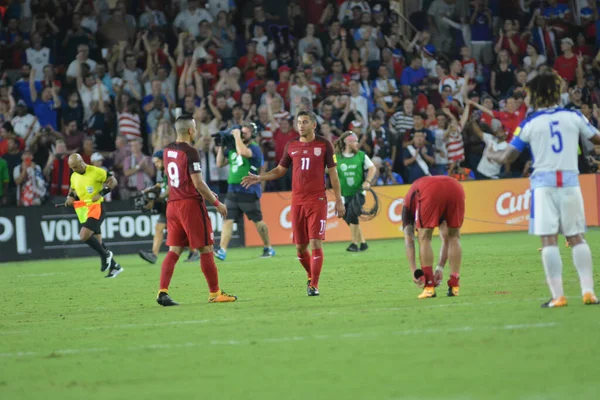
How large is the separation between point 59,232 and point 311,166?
40.8ft

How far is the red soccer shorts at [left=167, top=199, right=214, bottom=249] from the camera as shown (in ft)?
39.7

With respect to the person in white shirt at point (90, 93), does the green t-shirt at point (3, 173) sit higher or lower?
lower

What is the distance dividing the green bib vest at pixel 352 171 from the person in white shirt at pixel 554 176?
11.2m

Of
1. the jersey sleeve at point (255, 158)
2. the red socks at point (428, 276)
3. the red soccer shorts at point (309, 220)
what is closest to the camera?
the red socks at point (428, 276)

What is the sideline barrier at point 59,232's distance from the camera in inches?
930

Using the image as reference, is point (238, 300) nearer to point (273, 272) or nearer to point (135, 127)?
point (273, 272)

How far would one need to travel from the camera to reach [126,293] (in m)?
14.5

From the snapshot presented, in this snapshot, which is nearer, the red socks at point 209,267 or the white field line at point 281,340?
the white field line at point 281,340

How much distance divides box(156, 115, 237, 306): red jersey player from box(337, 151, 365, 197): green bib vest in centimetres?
894

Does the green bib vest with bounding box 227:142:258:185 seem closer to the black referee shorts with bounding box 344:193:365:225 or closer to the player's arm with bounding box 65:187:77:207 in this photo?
the black referee shorts with bounding box 344:193:365:225

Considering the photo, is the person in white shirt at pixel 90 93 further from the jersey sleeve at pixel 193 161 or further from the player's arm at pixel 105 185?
the jersey sleeve at pixel 193 161

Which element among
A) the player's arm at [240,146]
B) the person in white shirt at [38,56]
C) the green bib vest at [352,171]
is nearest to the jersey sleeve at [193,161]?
the player's arm at [240,146]

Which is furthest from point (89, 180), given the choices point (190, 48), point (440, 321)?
point (440, 321)

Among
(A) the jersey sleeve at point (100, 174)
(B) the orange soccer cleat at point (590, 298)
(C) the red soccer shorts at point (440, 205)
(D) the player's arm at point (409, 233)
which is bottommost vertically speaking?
(B) the orange soccer cleat at point (590, 298)
